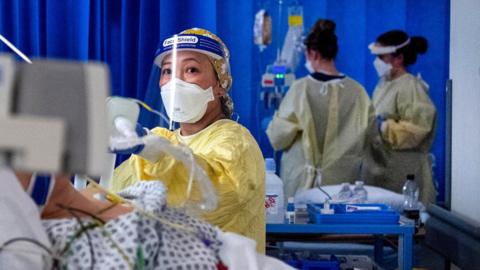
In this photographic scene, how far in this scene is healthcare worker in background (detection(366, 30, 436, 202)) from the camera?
11.1 ft

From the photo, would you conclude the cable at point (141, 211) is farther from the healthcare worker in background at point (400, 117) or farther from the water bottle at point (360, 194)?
the healthcare worker in background at point (400, 117)

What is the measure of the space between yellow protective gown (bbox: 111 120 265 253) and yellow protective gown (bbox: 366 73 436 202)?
1.91 m

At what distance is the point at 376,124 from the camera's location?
3416 millimetres

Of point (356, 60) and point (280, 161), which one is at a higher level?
point (356, 60)

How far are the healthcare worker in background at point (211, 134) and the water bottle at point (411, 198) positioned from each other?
57.2 inches

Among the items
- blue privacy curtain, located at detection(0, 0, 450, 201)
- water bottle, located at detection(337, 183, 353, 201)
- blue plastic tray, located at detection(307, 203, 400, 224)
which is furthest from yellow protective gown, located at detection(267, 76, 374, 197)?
blue plastic tray, located at detection(307, 203, 400, 224)

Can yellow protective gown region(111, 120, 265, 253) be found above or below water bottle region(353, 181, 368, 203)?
above

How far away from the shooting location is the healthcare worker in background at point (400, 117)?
3396 millimetres

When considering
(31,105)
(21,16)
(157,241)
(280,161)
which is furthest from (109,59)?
(31,105)

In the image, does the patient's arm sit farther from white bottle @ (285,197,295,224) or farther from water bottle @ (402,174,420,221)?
water bottle @ (402,174,420,221)

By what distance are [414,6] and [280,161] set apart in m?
1.14

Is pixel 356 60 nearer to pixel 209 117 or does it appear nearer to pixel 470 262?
pixel 470 262

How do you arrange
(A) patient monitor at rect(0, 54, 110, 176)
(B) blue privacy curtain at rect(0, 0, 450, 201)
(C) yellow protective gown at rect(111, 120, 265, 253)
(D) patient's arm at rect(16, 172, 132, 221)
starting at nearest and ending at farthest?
(A) patient monitor at rect(0, 54, 110, 176)
(D) patient's arm at rect(16, 172, 132, 221)
(C) yellow protective gown at rect(111, 120, 265, 253)
(B) blue privacy curtain at rect(0, 0, 450, 201)

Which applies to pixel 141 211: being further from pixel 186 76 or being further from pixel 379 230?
pixel 379 230
